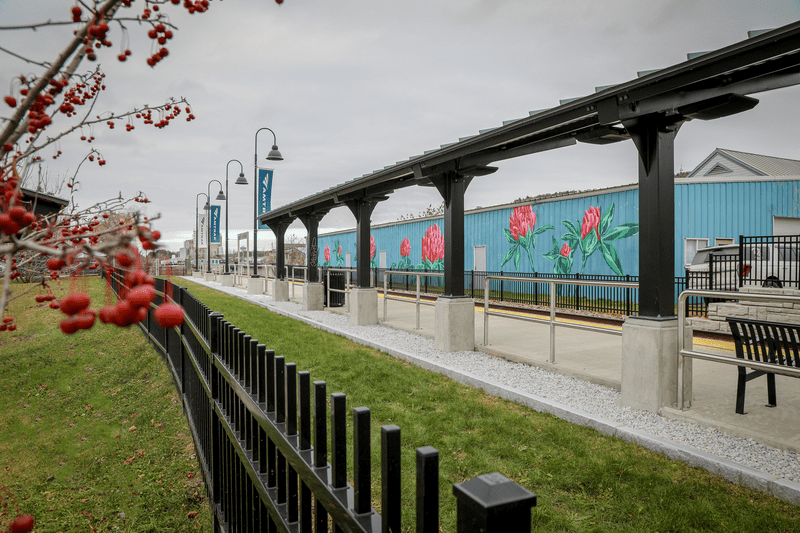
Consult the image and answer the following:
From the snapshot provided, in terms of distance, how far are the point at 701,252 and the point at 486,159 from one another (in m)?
9.23

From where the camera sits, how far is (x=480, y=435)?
462cm

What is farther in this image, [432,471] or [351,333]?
[351,333]

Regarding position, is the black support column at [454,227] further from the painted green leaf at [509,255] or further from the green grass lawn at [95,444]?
the painted green leaf at [509,255]

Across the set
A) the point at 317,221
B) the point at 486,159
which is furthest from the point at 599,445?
the point at 317,221

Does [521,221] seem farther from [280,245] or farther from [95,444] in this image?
[95,444]

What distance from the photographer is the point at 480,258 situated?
21.9 m

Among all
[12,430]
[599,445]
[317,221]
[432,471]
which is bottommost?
[12,430]

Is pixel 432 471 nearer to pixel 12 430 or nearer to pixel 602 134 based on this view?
pixel 602 134

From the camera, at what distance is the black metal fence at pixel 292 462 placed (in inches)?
33.7

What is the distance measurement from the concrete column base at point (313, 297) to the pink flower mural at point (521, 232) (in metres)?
8.88

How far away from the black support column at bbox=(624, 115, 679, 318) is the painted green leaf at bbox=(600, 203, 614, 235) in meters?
11.6

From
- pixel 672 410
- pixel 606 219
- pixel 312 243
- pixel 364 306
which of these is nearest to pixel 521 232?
pixel 606 219

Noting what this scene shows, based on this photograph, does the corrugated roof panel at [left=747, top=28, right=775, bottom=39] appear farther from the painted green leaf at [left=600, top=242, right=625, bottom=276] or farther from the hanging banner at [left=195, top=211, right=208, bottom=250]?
the hanging banner at [left=195, top=211, right=208, bottom=250]

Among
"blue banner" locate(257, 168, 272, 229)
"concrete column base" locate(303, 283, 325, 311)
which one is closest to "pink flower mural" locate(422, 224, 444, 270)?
"blue banner" locate(257, 168, 272, 229)
